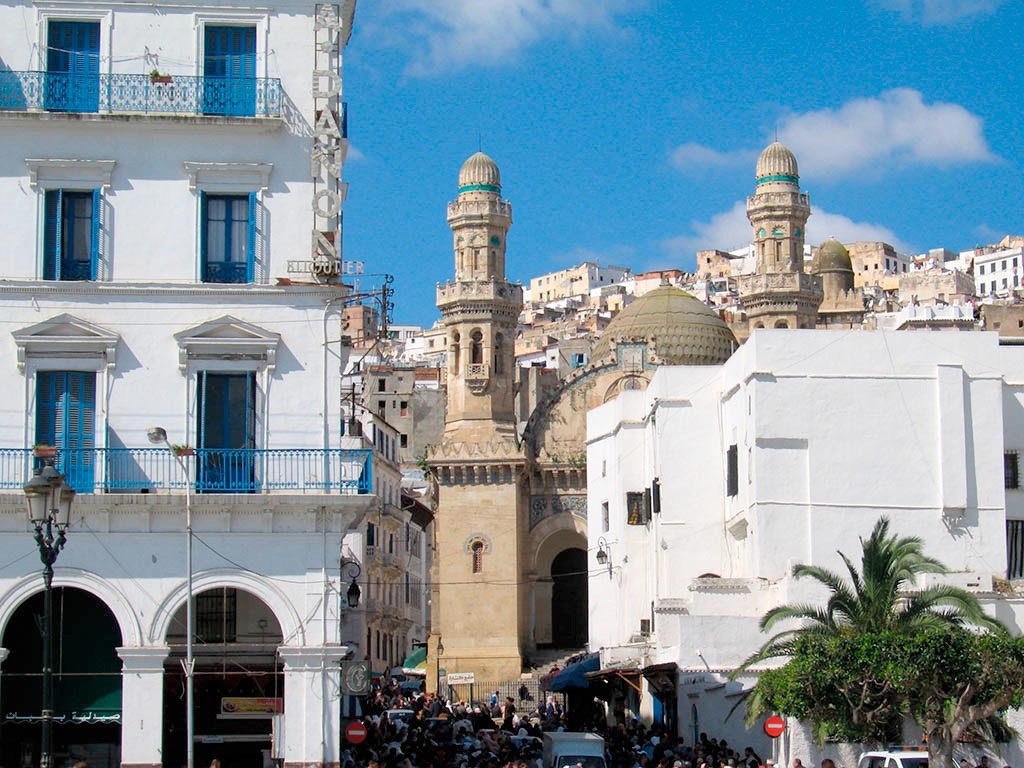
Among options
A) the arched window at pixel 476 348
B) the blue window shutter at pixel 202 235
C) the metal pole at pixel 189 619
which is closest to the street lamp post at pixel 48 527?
the metal pole at pixel 189 619

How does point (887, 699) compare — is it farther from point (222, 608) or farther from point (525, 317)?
point (525, 317)

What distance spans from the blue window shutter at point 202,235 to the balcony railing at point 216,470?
2612 mm

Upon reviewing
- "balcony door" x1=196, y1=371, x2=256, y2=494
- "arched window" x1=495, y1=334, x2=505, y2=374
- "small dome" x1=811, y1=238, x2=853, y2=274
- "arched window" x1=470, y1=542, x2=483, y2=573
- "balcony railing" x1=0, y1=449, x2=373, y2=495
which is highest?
"small dome" x1=811, y1=238, x2=853, y2=274

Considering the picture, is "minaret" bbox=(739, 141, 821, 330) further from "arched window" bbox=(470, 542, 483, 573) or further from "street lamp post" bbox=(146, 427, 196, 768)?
"street lamp post" bbox=(146, 427, 196, 768)

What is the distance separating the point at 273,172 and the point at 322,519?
510 centimetres

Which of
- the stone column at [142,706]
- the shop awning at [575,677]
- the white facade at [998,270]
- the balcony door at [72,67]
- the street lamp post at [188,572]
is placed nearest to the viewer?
the street lamp post at [188,572]

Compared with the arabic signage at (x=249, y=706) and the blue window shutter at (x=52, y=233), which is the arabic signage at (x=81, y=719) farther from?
the blue window shutter at (x=52, y=233)

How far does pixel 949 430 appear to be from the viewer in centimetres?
3797

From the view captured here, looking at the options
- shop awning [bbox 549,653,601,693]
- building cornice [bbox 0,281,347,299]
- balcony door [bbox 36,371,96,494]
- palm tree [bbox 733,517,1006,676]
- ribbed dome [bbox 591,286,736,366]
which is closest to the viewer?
balcony door [bbox 36,371,96,494]

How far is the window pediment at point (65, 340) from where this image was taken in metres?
24.7

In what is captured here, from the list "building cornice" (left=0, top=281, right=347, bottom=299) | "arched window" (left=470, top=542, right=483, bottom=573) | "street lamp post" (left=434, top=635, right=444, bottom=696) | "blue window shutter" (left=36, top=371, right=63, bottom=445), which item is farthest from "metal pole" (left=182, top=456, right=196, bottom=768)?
"arched window" (left=470, top=542, right=483, bottom=573)

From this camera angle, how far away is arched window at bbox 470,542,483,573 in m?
61.3

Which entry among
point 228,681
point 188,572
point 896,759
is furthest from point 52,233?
point 896,759

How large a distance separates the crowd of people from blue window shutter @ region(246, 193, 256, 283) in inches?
281
